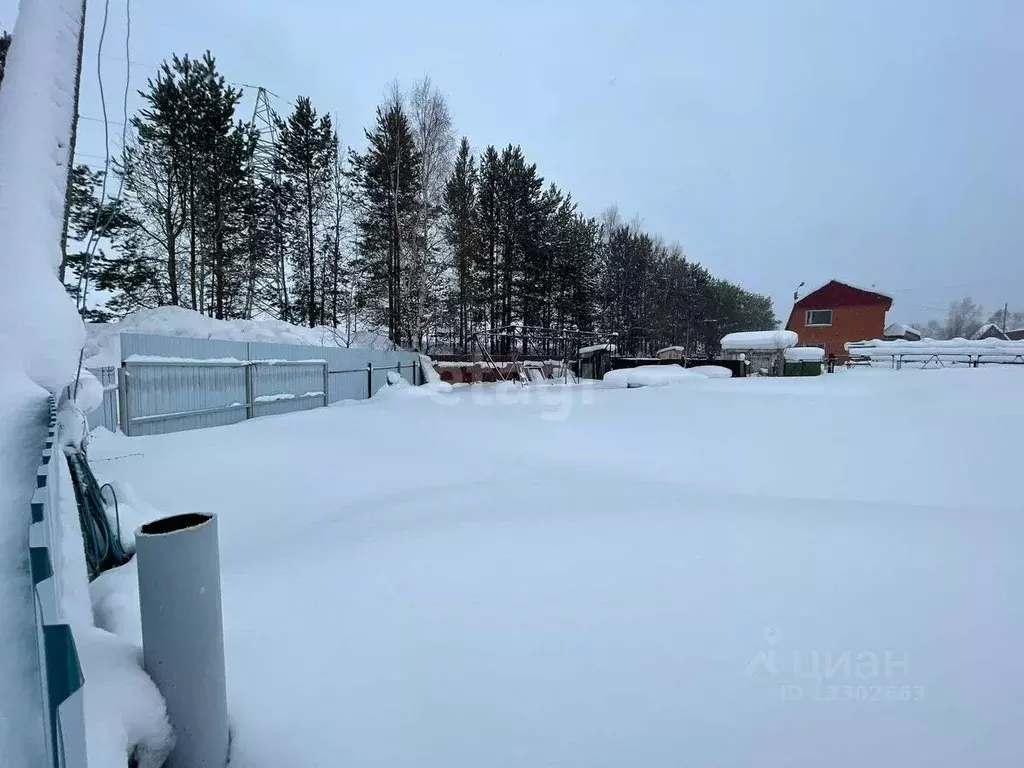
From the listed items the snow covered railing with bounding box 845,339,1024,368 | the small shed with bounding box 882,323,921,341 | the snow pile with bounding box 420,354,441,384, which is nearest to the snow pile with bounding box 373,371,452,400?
the snow pile with bounding box 420,354,441,384

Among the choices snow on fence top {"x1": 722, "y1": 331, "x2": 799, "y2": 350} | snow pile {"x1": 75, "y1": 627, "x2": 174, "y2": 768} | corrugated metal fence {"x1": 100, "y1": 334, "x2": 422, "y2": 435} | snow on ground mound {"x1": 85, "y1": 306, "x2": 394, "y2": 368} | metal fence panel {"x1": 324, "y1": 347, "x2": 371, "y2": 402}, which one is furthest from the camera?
snow on fence top {"x1": 722, "y1": 331, "x2": 799, "y2": 350}

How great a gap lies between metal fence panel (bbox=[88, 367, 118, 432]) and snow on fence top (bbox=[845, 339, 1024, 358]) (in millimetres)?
26959

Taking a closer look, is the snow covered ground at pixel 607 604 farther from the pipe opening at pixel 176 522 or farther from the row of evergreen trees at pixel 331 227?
the row of evergreen trees at pixel 331 227

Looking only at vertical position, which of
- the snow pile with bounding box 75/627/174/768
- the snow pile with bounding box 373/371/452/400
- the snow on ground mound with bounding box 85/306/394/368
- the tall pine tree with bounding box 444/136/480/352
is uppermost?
the tall pine tree with bounding box 444/136/480/352

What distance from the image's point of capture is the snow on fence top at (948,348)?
1912 cm

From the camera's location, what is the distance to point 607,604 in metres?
2.52

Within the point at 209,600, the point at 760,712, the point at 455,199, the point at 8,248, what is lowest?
the point at 760,712

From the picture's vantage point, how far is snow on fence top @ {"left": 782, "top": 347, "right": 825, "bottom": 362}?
69.2ft

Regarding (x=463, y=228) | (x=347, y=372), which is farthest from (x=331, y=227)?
(x=347, y=372)

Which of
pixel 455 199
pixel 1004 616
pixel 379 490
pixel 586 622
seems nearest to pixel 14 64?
pixel 379 490

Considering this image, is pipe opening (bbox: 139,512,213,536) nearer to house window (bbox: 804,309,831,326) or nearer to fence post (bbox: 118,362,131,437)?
fence post (bbox: 118,362,131,437)

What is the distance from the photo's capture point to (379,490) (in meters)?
4.38

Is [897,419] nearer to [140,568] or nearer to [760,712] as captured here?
[760,712]

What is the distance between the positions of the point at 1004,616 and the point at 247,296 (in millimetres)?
21765
